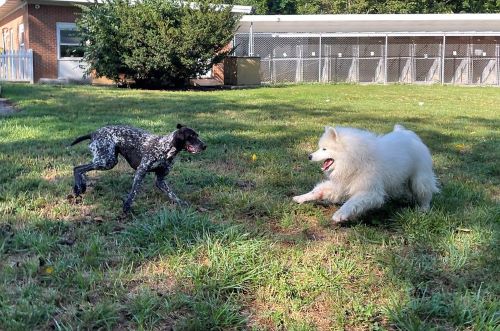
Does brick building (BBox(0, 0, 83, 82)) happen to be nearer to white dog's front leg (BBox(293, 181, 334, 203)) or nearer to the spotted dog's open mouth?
the spotted dog's open mouth

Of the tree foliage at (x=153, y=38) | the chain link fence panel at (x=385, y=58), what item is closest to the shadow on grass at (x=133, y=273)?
the tree foliage at (x=153, y=38)

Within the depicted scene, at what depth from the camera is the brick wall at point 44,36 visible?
22516mm

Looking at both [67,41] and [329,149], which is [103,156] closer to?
[329,149]

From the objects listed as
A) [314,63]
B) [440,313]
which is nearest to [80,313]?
[440,313]

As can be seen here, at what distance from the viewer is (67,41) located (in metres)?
23.4

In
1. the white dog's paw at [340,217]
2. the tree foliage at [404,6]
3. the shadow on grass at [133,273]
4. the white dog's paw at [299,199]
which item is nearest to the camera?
the shadow on grass at [133,273]

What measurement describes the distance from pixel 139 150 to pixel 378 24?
25919 millimetres

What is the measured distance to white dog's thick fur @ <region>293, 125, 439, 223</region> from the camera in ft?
12.8

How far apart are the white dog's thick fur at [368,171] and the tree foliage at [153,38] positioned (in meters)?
14.7

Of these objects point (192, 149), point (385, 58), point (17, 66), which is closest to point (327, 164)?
point (192, 149)

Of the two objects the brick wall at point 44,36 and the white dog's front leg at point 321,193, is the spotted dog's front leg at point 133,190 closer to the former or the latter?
the white dog's front leg at point 321,193

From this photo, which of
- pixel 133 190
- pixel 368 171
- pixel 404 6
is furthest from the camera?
pixel 404 6

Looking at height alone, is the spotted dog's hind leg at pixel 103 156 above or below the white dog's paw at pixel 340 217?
above

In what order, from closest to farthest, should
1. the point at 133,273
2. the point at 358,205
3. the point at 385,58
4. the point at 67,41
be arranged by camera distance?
the point at 133,273
the point at 358,205
the point at 67,41
the point at 385,58
